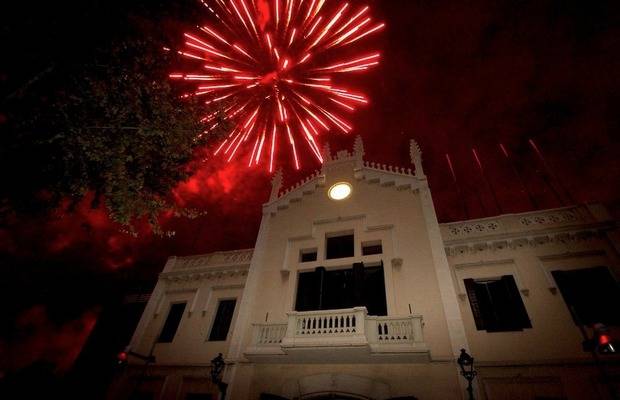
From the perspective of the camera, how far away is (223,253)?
58.8 feet

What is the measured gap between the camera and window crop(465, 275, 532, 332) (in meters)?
10.9

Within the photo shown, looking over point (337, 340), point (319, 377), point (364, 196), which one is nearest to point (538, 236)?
point (364, 196)

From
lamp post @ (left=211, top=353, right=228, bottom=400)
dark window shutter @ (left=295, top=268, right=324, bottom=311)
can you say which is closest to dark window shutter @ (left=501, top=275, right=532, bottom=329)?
dark window shutter @ (left=295, top=268, right=324, bottom=311)

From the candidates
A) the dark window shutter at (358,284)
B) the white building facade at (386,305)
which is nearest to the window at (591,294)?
the white building facade at (386,305)

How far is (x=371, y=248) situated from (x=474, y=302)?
4.89m

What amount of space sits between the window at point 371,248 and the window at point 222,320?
7.57m

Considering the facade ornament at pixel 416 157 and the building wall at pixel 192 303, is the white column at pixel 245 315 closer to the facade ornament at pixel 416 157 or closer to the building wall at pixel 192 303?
the building wall at pixel 192 303

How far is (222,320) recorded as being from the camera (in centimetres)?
1534

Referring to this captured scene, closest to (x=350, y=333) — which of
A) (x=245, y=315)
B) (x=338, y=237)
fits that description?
(x=245, y=315)

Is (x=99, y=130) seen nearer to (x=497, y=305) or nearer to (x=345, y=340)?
(x=345, y=340)

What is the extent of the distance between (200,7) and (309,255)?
12128mm

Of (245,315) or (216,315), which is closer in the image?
(245,315)

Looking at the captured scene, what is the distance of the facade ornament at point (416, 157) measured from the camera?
1582 cm

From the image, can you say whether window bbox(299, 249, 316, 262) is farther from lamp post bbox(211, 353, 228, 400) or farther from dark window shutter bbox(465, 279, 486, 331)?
dark window shutter bbox(465, 279, 486, 331)
